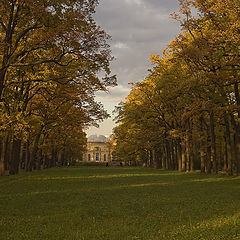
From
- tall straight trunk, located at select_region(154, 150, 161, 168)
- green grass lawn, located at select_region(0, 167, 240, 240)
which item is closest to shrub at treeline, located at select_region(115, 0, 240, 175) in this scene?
tall straight trunk, located at select_region(154, 150, 161, 168)

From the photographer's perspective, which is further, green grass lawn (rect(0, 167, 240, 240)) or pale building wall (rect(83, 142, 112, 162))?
pale building wall (rect(83, 142, 112, 162))

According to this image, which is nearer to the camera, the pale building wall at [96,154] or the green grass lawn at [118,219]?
the green grass lawn at [118,219]

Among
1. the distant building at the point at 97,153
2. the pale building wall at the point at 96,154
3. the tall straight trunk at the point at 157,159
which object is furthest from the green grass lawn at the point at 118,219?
the pale building wall at the point at 96,154

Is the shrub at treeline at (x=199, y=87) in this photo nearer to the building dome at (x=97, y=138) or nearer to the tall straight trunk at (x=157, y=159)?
the tall straight trunk at (x=157, y=159)

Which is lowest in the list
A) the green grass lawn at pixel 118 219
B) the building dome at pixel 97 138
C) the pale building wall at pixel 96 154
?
the green grass lawn at pixel 118 219

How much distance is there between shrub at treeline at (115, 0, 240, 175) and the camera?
21.3 metres

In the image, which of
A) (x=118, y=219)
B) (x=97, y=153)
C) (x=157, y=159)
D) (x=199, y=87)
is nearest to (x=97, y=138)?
(x=97, y=153)

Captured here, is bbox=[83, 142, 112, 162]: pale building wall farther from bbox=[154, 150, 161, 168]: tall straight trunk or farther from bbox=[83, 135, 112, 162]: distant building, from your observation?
bbox=[154, 150, 161, 168]: tall straight trunk

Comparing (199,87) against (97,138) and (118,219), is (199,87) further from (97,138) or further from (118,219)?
(97,138)

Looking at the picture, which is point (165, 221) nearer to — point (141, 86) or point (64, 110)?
point (64, 110)

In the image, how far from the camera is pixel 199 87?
26.0m

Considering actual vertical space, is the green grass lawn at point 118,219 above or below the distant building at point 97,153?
below

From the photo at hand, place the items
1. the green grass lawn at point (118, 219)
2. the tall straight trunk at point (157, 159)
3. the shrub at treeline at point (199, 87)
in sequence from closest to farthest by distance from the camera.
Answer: the green grass lawn at point (118, 219), the shrub at treeline at point (199, 87), the tall straight trunk at point (157, 159)

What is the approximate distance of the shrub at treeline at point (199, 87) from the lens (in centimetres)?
2130
